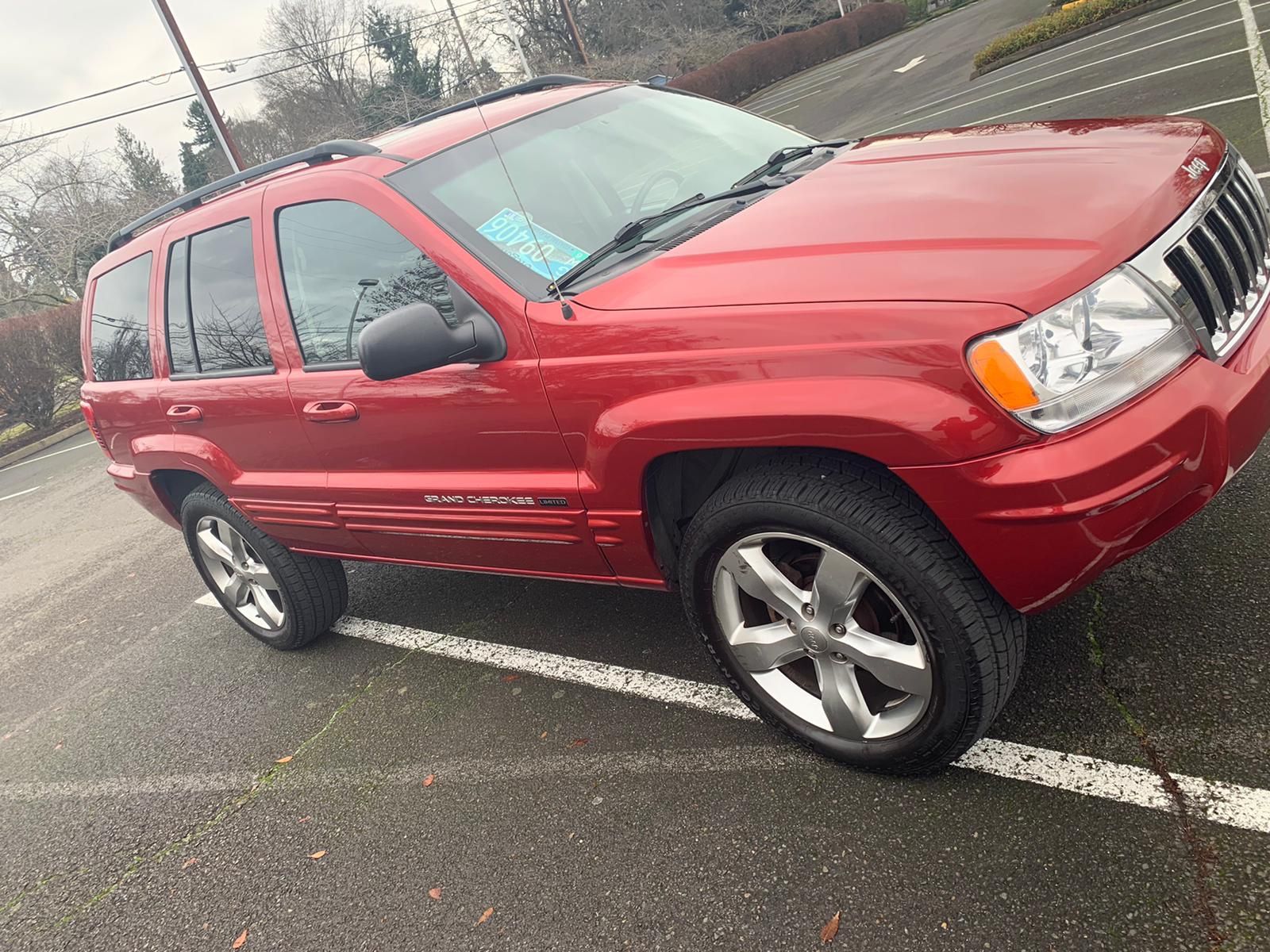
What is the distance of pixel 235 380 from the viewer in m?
3.48

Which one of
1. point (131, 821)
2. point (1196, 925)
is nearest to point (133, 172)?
point (131, 821)

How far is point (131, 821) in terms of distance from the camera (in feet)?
10.9

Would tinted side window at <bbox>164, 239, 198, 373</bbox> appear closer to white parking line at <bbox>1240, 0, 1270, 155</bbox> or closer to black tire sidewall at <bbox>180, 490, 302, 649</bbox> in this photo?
black tire sidewall at <bbox>180, 490, 302, 649</bbox>

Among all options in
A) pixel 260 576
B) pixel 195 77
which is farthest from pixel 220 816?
pixel 195 77

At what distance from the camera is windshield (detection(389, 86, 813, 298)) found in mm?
2676

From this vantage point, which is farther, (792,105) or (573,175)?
(792,105)

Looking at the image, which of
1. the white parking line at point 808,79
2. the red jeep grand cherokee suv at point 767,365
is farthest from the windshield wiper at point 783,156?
the white parking line at point 808,79

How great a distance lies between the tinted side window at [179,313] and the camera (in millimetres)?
3723

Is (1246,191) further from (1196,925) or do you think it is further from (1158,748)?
(1196,925)

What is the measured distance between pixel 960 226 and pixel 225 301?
279 cm

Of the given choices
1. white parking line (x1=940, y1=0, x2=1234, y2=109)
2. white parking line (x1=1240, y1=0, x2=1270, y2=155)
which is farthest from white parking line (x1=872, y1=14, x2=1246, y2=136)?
white parking line (x1=940, y1=0, x2=1234, y2=109)

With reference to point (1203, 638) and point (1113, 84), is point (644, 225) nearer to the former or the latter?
point (1203, 638)

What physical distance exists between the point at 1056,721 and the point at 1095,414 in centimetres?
101

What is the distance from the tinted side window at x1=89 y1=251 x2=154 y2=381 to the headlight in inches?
144
